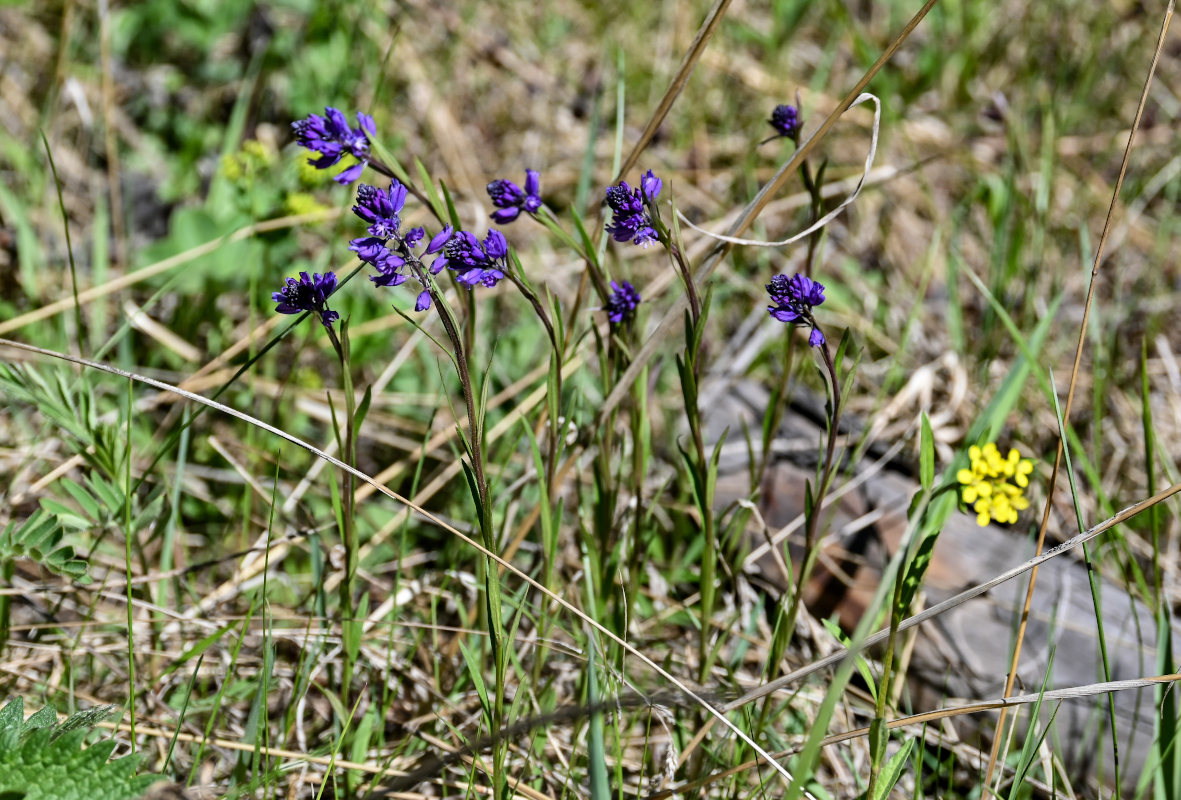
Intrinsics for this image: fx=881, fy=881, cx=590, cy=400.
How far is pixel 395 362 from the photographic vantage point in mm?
2314

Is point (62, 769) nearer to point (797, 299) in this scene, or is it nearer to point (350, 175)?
point (350, 175)

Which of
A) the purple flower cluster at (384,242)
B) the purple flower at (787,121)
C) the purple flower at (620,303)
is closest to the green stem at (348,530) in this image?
the purple flower cluster at (384,242)

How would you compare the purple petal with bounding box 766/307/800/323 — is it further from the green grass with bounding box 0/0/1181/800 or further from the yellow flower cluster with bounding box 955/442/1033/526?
the yellow flower cluster with bounding box 955/442/1033/526

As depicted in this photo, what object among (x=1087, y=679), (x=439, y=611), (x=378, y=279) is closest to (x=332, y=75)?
(x=439, y=611)

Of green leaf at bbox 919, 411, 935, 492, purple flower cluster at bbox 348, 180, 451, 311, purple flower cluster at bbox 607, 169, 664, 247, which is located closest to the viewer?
purple flower cluster at bbox 348, 180, 451, 311

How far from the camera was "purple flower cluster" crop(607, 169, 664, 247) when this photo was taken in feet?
4.09

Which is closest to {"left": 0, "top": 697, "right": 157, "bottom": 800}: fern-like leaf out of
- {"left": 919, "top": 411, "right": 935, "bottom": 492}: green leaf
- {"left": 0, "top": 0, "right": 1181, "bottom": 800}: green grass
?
{"left": 0, "top": 0, "right": 1181, "bottom": 800}: green grass

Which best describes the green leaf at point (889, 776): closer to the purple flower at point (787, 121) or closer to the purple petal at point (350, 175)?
the purple flower at point (787, 121)

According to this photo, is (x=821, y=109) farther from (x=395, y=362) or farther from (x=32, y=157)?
(x=32, y=157)

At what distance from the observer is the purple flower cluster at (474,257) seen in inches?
46.7

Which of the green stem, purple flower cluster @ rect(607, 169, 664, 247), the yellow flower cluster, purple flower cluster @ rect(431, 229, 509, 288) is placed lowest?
the green stem

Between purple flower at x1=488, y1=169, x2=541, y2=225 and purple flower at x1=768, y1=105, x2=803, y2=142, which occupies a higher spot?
purple flower at x1=768, y1=105, x2=803, y2=142

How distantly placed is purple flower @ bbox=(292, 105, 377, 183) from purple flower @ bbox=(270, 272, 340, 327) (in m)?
0.15

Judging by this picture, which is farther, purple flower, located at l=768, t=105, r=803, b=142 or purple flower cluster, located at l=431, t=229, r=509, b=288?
purple flower, located at l=768, t=105, r=803, b=142
